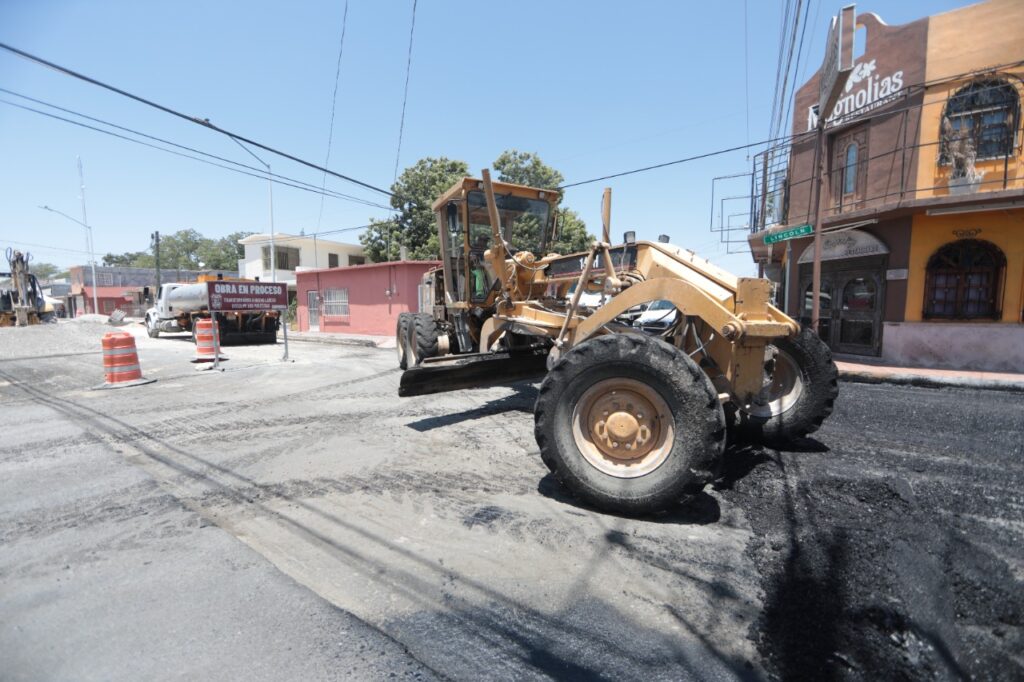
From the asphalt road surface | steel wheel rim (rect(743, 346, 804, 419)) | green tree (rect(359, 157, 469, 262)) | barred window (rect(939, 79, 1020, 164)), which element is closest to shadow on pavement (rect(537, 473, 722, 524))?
the asphalt road surface

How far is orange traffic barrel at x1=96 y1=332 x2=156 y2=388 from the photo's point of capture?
8.55m

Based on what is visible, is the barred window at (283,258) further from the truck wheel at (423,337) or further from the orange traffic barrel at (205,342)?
the truck wheel at (423,337)

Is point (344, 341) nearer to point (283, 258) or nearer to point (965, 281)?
point (965, 281)

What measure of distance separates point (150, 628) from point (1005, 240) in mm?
14647

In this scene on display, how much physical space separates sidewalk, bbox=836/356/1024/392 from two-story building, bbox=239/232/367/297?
33.5 m

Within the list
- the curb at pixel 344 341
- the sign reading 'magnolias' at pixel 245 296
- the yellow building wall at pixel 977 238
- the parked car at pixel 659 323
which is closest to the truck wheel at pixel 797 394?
the parked car at pixel 659 323

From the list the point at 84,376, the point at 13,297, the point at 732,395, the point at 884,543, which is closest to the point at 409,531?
the point at 732,395

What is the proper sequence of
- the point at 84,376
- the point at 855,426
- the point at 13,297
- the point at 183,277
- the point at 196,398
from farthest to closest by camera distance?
the point at 183,277 < the point at 13,297 < the point at 84,376 < the point at 196,398 < the point at 855,426

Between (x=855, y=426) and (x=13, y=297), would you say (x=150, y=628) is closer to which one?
(x=855, y=426)

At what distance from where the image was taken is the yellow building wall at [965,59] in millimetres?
9969

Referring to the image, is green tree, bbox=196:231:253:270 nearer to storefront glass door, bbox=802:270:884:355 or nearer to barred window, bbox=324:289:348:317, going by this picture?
barred window, bbox=324:289:348:317

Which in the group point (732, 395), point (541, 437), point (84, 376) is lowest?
point (84, 376)

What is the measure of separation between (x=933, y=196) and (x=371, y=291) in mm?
18529

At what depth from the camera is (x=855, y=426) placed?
5422 millimetres
